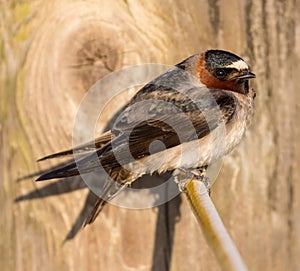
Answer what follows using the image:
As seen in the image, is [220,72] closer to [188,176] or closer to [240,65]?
[240,65]

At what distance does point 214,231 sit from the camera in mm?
1466

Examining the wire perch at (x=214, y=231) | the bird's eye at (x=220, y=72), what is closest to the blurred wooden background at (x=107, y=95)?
the bird's eye at (x=220, y=72)

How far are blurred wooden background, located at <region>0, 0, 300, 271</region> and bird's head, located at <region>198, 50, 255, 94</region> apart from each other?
6cm

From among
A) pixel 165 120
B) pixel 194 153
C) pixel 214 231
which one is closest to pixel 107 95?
pixel 165 120

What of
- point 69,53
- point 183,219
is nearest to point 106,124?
point 69,53

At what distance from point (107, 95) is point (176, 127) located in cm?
32

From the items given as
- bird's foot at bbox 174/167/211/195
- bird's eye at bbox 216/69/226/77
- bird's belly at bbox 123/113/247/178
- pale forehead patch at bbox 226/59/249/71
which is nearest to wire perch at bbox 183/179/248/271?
bird's foot at bbox 174/167/211/195

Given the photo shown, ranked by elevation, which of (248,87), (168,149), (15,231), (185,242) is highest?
(248,87)

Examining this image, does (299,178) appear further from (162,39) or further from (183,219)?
(162,39)

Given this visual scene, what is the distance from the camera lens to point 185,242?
2389 mm

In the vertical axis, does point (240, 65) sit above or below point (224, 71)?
below

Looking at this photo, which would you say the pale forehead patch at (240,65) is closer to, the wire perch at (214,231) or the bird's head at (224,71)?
the bird's head at (224,71)

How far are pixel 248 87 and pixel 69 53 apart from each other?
774mm

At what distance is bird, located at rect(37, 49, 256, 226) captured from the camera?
92.0 inches
